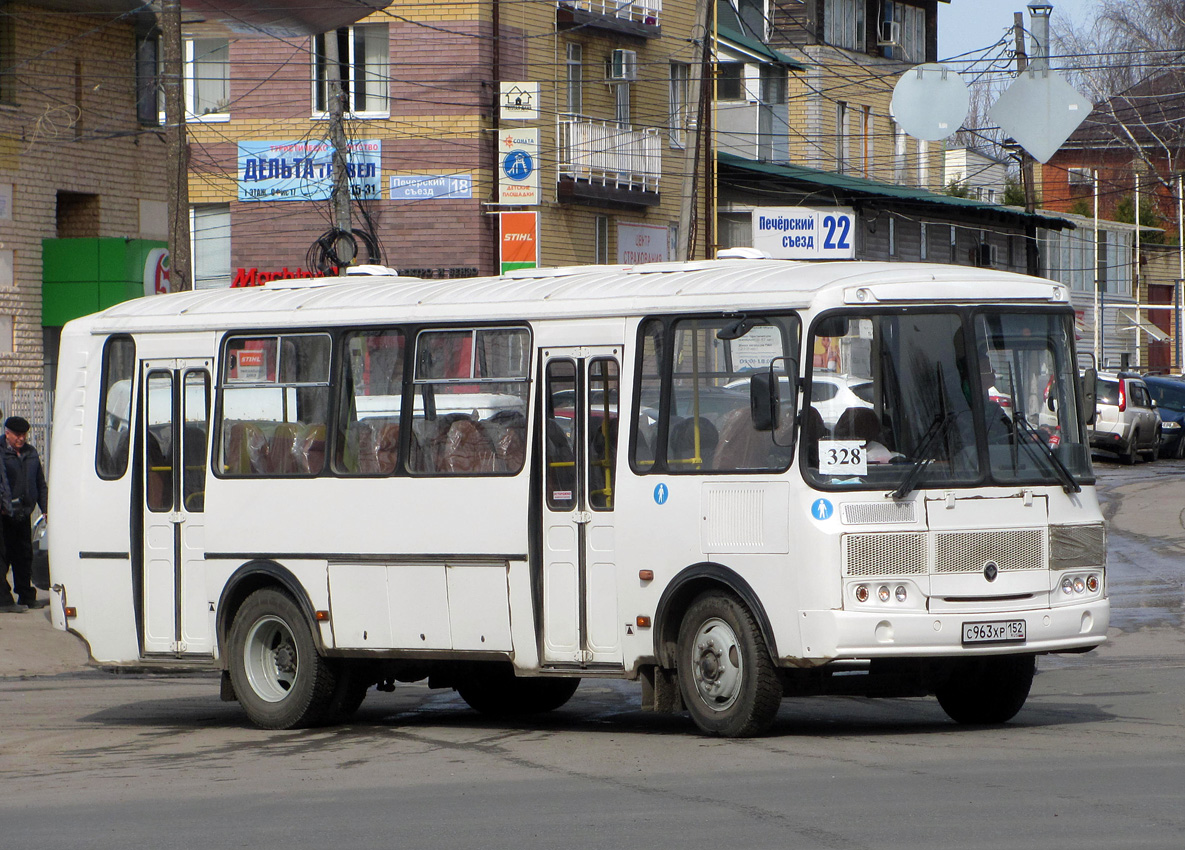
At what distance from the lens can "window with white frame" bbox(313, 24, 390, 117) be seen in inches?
1462

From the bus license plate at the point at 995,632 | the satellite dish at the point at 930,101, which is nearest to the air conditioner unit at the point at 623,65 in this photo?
the satellite dish at the point at 930,101

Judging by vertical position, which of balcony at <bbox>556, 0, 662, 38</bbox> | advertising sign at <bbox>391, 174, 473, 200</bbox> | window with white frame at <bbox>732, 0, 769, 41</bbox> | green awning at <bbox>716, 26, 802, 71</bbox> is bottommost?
advertising sign at <bbox>391, 174, 473, 200</bbox>

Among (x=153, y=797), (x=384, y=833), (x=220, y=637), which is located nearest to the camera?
(x=384, y=833)

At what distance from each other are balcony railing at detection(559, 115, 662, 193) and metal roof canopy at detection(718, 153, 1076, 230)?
4.05 metres

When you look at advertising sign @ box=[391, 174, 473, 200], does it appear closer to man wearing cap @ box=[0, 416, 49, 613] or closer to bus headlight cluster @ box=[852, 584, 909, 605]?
man wearing cap @ box=[0, 416, 49, 613]

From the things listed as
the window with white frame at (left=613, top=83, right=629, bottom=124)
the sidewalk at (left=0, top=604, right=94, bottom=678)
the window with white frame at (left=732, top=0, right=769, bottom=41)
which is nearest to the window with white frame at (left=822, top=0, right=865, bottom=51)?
the window with white frame at (left=732, top=0, right=769, bottom=41)

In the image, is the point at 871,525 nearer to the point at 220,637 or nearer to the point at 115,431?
the point at 220,637

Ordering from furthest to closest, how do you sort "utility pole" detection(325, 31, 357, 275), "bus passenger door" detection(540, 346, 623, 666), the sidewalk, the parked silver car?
the parked silver car
"utility pole" detection(325, 31, 357, 275)
the sidewalk
"bus passenger door" detection(540, 346, 623, 666)

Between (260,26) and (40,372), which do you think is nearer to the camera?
(40,372)

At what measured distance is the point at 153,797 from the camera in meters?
9.14

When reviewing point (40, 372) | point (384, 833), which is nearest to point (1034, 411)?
point (384, 833)

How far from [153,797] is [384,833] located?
176cm

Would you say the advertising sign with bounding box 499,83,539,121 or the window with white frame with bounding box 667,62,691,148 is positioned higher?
the window with white frame with bounding box 667,62,691,148

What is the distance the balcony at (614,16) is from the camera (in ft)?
130
